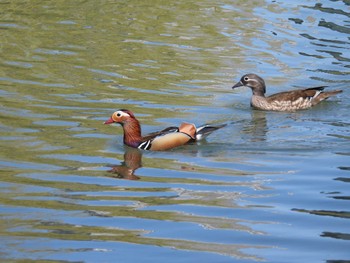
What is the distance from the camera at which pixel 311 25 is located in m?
27.4

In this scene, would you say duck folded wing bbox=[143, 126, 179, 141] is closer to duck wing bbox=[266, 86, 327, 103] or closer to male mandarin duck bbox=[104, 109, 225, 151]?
male mandarin duck bbox=[104, 109, 225, 151]

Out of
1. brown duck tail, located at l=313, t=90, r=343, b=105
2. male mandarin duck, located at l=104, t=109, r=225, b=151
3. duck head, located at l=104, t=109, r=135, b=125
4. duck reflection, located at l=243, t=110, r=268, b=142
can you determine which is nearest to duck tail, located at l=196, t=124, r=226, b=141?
male mandarin duck, located at l=104, t=109, r=225, b=151

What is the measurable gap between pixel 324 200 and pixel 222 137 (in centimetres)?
467

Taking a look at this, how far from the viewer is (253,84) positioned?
65.3ft

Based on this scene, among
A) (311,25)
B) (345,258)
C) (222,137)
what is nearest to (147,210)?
(345,258)

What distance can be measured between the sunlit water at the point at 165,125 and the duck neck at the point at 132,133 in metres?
0.24

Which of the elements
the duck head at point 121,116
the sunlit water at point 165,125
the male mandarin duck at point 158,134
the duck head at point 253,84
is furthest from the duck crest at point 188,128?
the duck head at point 253,84

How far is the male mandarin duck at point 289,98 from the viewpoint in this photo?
19281 millimetres

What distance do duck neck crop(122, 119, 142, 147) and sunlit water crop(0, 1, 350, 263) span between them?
0.24 m

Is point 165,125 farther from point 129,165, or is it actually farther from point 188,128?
point 129,165

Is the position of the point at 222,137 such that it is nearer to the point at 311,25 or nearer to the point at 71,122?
the point at 71,122

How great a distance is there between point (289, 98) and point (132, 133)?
4.09 m

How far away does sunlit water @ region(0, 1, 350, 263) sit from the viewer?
10.8 m

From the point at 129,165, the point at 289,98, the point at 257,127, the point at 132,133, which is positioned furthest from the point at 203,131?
the point at 289,98
